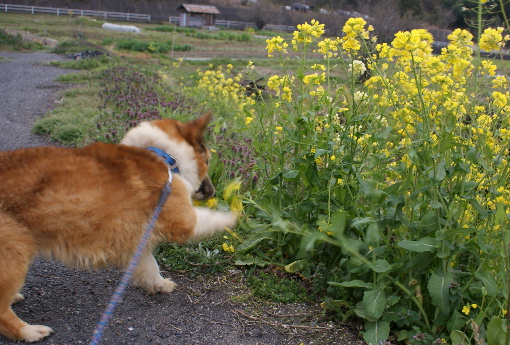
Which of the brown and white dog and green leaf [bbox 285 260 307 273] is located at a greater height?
the brown and white dog

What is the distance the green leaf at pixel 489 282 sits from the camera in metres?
2.40

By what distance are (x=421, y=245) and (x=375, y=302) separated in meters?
0.43

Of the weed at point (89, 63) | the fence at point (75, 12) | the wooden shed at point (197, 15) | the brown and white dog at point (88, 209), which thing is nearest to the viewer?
the brown and white dog at point (88, 209)

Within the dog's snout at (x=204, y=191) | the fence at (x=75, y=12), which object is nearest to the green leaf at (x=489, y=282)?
the dog's snout at (x=204, y=191)

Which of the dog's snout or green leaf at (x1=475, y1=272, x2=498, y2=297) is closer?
green leaf at (x1=475, y1=272, x2=498, y2=297)

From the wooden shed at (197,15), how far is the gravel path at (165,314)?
3917cm

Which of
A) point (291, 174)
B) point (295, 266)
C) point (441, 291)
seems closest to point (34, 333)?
point (295, 266)

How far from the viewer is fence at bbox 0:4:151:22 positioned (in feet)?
110

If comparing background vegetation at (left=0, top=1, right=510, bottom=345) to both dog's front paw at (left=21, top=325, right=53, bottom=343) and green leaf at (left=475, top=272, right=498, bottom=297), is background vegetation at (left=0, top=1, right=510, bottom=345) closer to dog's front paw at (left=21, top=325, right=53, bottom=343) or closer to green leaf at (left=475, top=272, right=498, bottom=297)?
green leaf at (left=475, top=272, right=498, bottom=297)

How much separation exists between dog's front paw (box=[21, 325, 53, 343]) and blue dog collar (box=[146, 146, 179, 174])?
1197mm

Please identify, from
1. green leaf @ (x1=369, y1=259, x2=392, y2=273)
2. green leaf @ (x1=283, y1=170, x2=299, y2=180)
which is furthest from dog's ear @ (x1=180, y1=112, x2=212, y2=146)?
green leaf @ (x1=369, y1=259, x2=392, y2=273)

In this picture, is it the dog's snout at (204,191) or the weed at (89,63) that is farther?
the weed at (89,63)

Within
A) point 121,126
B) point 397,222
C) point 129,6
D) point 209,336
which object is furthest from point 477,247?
point 129,6

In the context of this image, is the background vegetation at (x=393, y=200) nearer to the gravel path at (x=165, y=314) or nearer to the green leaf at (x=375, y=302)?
the green leaf at (x=375, y=302)
